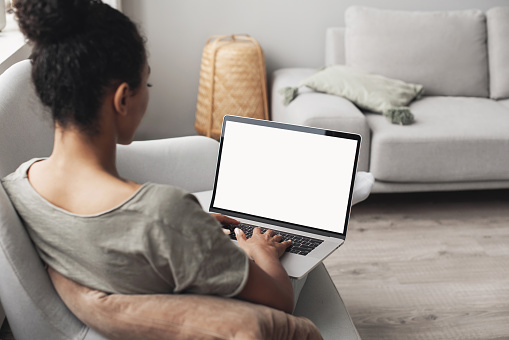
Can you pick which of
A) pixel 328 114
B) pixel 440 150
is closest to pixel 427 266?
pixel 440 150

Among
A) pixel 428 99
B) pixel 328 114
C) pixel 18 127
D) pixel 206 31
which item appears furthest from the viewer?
pixel 206 31

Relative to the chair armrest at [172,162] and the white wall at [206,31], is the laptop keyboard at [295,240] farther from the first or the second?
the white wall at [206,31]

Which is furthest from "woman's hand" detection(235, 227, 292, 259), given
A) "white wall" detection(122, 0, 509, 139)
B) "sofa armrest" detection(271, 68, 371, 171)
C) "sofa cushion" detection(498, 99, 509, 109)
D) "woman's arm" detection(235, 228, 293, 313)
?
"white wall" detection(122, 0, 509, 139)

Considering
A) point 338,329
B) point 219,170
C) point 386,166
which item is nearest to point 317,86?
point 386,166

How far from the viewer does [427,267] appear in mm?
2182

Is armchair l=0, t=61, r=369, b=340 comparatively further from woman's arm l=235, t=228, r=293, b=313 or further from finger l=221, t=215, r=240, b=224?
finger l=221, t=215, r=240, b=224

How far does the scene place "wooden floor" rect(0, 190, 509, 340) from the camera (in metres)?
1.87

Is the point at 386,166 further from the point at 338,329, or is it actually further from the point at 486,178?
the point at 338,329

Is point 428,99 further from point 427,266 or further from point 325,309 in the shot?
point 325,309

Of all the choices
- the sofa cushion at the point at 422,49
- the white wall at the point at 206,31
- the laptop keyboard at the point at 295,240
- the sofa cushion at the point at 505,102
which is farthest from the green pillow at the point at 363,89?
the laptop keyboard at the point at 295,240

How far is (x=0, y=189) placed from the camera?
3.08 feet

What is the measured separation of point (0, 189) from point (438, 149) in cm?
191

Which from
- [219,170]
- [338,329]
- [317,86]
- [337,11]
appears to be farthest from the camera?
[337,11]

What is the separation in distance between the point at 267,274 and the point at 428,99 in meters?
2.16
